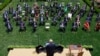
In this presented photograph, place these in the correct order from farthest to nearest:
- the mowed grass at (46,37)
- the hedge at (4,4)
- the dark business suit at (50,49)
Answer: the hedge at (4,4), the mowed grass at (46,37), the dark business suit at (50,49)

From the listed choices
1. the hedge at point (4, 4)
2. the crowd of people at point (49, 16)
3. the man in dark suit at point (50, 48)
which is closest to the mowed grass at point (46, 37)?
the crowd of people at point (49, 16)

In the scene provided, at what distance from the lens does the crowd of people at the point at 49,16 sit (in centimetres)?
3111

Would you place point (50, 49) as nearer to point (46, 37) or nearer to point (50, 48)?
point (50, 48)

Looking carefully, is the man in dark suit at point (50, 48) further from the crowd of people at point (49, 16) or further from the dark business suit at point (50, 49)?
the crowd of people at point (49, 16)

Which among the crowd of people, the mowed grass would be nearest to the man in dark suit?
the mowed grass

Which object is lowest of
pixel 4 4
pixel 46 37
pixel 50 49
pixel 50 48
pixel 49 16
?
pixel 46 37

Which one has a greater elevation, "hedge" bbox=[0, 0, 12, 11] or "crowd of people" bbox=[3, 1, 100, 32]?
"hedge" bbox=[0, 0, 12, 11]

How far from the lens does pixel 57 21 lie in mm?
33156

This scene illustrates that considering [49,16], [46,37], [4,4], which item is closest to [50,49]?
[46,37]

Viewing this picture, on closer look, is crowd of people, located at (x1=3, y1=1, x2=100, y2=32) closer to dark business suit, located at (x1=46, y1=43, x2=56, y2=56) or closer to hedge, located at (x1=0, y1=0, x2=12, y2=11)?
hedge, located at (x1=0, y1=0, x2=12, y2=11)

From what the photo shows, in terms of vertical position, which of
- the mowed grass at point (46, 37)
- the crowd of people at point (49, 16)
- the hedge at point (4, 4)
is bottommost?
the mowed grass at point (46, 37)

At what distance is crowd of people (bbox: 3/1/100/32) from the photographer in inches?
1225

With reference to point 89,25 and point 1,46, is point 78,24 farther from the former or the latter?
point 1,46

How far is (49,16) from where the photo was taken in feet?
114
